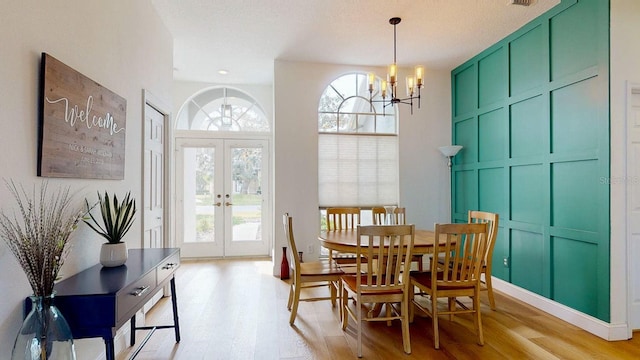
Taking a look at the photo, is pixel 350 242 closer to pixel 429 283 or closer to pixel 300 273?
pixel 300 273

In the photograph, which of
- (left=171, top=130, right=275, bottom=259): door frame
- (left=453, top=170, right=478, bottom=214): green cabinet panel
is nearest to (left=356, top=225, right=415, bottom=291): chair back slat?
(left=453, top=170, right=478, bottom=214): green cabinet panel

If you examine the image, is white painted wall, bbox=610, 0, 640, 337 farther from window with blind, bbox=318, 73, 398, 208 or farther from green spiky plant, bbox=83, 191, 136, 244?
green spiky plant, bbox=83, 191, 136, 244

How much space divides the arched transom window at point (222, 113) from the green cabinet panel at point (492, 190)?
3.40 meters

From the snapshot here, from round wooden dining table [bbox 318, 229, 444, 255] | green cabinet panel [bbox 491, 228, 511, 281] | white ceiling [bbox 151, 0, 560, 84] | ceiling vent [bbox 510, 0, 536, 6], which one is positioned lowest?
green cabinet panel [bbox 491, 228, 511, 281]

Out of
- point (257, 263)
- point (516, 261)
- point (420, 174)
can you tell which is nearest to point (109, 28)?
point (257, 263)

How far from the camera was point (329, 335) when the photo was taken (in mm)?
2672

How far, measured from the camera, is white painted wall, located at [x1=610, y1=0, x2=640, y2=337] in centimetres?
261

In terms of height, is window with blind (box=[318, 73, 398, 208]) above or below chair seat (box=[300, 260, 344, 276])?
above

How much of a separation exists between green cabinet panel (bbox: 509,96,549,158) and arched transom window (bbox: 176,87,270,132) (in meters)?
3.63

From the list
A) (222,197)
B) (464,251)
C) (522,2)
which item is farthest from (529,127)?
(222,197)

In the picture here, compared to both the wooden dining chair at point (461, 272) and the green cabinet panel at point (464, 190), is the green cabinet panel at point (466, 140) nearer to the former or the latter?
the green cabinet panel at point (464, 190)

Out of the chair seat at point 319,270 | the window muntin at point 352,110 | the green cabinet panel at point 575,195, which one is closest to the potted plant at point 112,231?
the chair seat at point 319,270

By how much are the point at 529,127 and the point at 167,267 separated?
3.74m

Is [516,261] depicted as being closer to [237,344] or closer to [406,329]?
[406,329]
